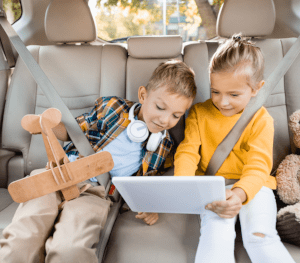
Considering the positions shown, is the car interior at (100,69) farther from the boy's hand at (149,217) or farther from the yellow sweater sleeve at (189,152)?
the boy's hand at (149,217)

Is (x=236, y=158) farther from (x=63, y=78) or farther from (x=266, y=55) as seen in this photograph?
(x=63, y=78)

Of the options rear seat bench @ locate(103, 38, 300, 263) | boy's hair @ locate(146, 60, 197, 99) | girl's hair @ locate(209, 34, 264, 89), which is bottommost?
rear seat bench @ locate(103, 38, 300, 263)

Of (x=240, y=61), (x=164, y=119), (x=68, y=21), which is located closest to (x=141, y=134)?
(x=164, y=119)

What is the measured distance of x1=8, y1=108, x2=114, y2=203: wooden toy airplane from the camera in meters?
0.85

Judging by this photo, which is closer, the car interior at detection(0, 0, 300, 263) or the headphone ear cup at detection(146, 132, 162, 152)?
the headphone ear cup at detection(146, 132, 162, 152)

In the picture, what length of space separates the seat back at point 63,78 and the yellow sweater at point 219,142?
1.48 ft

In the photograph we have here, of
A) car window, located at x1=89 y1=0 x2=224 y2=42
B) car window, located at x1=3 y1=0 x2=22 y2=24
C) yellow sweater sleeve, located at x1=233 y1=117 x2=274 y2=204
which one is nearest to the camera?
yellow sweater sleeve, located at x1=233 y1=117 x2=274 y2=204

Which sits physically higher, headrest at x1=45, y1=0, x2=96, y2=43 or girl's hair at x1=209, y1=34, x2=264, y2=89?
headrest at x1=45, y1=0, x2=96, y2=43

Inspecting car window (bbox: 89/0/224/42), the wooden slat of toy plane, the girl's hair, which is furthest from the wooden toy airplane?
car window (bbox: 89/0/224/42)

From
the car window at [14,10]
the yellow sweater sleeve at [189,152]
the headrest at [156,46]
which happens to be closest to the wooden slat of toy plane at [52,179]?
the yellow sweater sleeve at [189,152]

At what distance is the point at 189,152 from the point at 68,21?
912mm

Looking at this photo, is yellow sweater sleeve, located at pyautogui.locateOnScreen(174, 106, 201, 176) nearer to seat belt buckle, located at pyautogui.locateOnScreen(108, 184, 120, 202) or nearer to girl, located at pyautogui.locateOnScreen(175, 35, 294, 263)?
girl, located at pyautogui.locateOnScreen(175, 35, 294, 263)

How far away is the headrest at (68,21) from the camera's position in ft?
Answer: 4.53

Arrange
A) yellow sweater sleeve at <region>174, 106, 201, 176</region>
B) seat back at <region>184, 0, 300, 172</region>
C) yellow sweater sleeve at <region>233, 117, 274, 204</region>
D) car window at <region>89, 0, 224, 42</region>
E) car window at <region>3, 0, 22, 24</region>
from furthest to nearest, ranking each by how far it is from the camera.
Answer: car window at <region>89, 0, 224, 42</region> → car window at <region>3, 0, 22, 24</region> → seat back at <region>184, 0, 300, 172</region> → yellow sweater sleeve at <region>174, 106, 201, 176</region> → yellow sweater sleeve at <region>233, 117, 274, 204</region>
